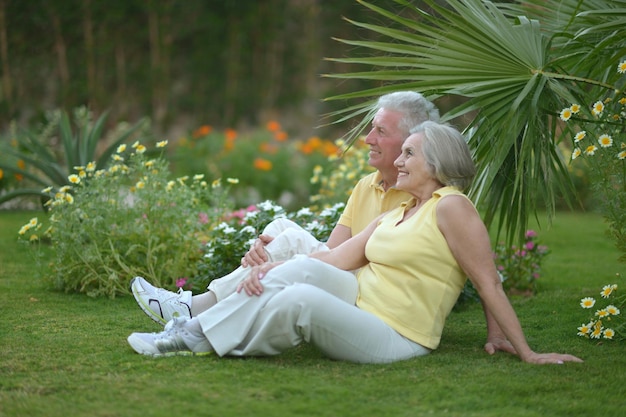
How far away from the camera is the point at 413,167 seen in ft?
10.5

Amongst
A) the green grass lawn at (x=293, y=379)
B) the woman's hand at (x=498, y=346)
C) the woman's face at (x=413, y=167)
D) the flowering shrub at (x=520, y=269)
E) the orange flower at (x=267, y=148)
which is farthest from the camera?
the orange flower at (x=267, y=148)

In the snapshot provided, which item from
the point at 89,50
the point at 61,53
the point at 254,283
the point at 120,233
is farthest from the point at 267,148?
the point at 254,283

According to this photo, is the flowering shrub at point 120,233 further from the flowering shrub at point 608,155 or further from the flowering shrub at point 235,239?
the flowering shrub at point 608,155

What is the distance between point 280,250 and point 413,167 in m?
0.65

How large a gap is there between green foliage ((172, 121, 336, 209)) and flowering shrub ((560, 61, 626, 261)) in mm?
5455

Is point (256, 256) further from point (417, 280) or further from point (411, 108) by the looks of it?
point (411, 108)

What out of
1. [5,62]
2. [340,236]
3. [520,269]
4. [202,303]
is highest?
[5,62]

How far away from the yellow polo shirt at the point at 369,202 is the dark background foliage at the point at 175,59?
665cm

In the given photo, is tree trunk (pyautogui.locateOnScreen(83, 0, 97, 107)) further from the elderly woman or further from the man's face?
the elderly woman

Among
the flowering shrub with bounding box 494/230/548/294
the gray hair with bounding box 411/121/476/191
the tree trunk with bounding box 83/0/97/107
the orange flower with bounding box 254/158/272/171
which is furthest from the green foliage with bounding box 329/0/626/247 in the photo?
the tree trunk with bounding box 83/0/97/107

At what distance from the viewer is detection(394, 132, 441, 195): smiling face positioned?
3195mm

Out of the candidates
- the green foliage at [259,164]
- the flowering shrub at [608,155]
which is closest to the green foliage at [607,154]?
the flowering shrub at [608,155]

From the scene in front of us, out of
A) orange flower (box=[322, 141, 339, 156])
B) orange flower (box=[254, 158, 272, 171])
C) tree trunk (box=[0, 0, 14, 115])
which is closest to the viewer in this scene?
orange flower (box=[254, 158, 272, 171])

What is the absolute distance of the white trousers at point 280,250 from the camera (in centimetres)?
346
